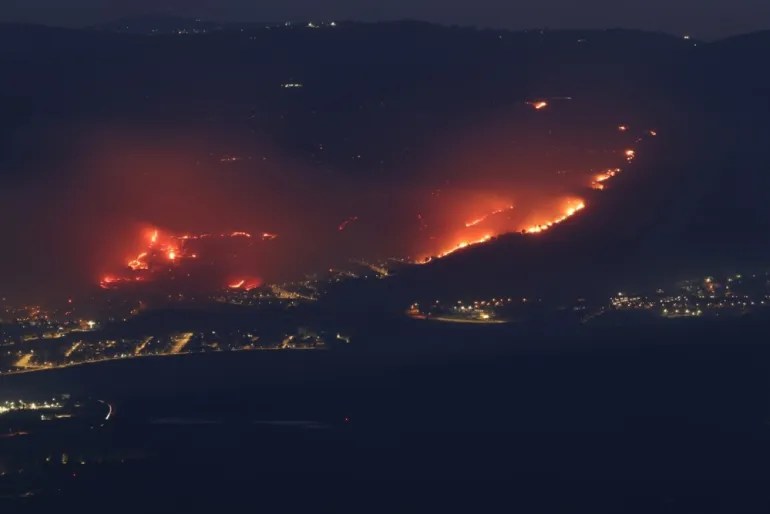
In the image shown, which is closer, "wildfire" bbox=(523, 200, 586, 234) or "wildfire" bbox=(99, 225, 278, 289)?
"wildfire" bbox=(99, 225, 278, 289)

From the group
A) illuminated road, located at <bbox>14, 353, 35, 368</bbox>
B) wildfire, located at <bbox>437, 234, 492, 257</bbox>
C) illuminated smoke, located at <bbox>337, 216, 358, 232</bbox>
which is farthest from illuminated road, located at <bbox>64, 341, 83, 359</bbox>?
illuminated smoke, located at <bbox>337, 216, 358, 232</bbox>

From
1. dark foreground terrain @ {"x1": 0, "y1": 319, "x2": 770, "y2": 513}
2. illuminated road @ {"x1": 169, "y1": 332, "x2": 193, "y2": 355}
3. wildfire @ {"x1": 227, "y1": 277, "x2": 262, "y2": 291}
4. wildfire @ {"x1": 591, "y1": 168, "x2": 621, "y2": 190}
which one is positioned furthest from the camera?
wildfire @ {"x1": 591, "y1": 168, "x2": 621, "y2": 190}

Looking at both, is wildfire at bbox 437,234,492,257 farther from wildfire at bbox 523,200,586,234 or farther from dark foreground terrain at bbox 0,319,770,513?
dark foreground terrain at bbox 0,319,770,513

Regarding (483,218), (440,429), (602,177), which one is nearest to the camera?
(440,429)

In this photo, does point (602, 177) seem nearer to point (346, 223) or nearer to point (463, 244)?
point (463, 244)

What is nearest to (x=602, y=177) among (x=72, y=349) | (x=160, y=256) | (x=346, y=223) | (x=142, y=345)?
(x=346, y=223)

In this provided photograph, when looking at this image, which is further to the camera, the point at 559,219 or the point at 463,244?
the point at 559,219

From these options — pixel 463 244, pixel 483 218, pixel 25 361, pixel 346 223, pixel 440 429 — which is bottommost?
pixel 440 429

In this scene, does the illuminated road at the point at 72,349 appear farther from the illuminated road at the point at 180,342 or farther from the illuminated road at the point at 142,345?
the illuminated road at the point at 180,342

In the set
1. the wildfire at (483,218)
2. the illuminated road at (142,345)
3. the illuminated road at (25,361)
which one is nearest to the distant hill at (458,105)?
the wildfire at (483,218)
